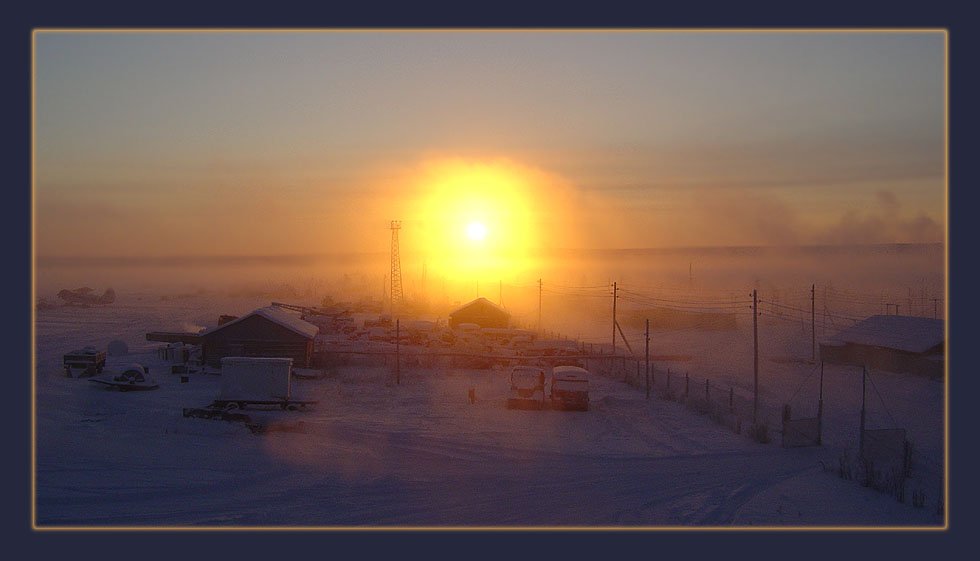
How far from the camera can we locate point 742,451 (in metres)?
12.5

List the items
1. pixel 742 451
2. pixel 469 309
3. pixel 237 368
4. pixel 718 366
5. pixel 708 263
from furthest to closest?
pixel 708 263 < pixel 469 309 < pixel 718 366 < pixel 237 368 < pixel 742 451

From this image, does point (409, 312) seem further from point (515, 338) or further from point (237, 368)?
point (237, 368)

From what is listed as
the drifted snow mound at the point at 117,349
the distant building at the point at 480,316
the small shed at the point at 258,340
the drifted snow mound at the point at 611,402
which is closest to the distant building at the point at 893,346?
the drifted snow mound at the point at 611,402

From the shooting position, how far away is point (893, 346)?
73.3 ft

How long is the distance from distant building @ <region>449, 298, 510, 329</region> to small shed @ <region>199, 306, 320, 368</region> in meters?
13.0

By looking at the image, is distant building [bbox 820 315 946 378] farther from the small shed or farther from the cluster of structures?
the small shed

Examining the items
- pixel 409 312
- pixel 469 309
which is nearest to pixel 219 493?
pixel 469 309

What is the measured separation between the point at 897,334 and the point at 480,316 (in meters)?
17.9

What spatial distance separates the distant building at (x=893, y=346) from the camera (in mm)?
21344

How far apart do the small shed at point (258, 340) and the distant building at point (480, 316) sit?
13.0 m

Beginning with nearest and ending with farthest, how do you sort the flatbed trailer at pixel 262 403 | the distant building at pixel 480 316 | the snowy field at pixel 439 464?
1. the snowy field at pixel 439 464
2. the flatbed trailer at pixel 262 403
3. the distant building at pixel 480 316

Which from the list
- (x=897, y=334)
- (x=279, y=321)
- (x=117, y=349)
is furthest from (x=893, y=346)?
(x=117, y=349)

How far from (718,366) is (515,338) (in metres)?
8.83

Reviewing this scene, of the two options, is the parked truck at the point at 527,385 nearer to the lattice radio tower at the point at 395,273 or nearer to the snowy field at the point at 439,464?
the snowy field at the point at 439,464
